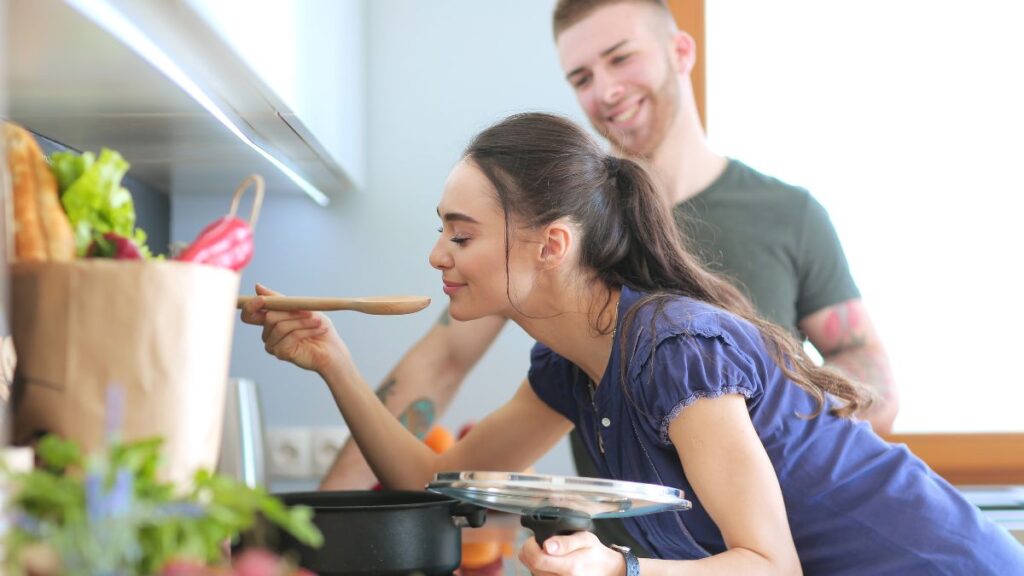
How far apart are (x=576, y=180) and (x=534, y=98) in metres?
1.02

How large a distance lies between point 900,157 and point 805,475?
4.88 ft

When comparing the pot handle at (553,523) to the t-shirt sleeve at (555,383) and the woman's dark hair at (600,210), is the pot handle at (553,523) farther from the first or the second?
the t-shirt sleeve at (555,383)

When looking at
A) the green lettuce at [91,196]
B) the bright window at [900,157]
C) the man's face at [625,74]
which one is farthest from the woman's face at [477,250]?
the bright window at [900,157]

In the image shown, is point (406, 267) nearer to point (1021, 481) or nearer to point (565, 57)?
point (565, 57)

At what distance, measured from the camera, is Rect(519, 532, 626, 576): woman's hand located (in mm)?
984

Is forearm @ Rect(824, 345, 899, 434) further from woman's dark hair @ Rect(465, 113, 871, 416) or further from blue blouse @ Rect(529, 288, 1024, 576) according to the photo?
blue blouse @ Rect(529, 288, 1024, 576)

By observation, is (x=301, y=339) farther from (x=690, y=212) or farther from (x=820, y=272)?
(x=820, y=272)

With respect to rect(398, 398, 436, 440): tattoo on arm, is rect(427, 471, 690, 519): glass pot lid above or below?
above

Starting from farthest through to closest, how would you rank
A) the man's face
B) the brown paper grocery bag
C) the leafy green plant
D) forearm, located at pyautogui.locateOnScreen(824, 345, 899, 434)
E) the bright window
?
the bright window, the man's face, forearm, located at pyautogui.locateOnScreen(824, 345, 899, 434), the brown paper grocery bag, the leafy green plant

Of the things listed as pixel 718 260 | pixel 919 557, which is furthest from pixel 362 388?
pixel 718 260

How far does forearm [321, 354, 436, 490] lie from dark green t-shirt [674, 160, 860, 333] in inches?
26.9

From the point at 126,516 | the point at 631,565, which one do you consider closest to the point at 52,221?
the point at 126,516

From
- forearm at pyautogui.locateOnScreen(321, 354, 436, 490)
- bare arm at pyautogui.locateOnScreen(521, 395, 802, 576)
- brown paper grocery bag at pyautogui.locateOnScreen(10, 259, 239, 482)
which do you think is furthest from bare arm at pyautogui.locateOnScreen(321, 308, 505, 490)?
brown paper grocery bag at pyautogui.locateOnScreen(10, 259, 239, 482)

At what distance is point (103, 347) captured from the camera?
2.23 feet
